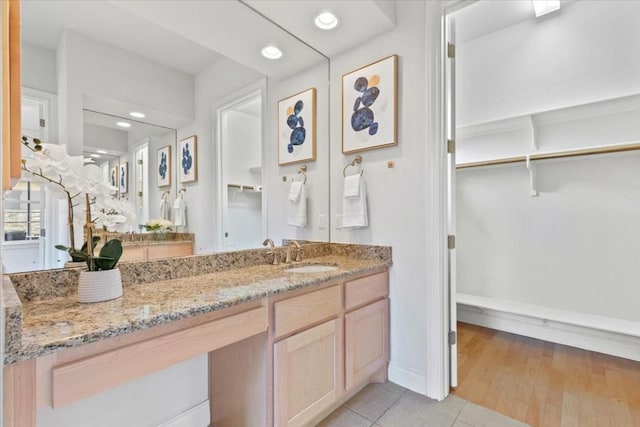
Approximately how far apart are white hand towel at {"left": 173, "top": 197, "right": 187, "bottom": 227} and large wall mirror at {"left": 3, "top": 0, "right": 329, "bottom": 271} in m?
0.03

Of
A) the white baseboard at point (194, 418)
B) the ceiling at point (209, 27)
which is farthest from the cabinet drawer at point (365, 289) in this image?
the ceiling at point (209, 27)

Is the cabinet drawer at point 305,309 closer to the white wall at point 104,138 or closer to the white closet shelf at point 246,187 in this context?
the white closet shelf at point 246,187

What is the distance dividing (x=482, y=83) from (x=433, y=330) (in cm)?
232

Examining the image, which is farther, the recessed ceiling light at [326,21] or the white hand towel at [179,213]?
the recessed ceiling light at [326,21]

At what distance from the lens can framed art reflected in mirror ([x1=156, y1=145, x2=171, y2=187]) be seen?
1.46 meters

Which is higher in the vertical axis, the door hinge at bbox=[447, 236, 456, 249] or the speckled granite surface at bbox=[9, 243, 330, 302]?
the door hinge at bbox=[447, 236, 456, 249]

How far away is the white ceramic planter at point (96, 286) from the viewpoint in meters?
1.07

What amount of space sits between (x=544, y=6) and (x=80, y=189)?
10.8ft

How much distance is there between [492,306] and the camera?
268 cm

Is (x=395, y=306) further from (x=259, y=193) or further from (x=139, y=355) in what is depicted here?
(x=139, y=355)

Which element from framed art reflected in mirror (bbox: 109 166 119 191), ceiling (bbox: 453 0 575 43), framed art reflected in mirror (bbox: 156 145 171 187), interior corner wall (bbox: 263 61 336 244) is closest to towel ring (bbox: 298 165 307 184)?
interior corner wall (bbox: 263 61 336 244)

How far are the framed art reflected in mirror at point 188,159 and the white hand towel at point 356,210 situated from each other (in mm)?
1001

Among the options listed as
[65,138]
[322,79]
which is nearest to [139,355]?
[65,138]

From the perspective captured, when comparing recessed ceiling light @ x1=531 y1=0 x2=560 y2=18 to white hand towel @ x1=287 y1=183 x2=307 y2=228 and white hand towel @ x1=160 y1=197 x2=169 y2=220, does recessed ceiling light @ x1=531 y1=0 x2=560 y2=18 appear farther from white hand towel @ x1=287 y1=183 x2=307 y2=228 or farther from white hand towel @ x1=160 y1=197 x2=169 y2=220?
white hand towel @ x1=160 y1=197 x2=169 y2=220
